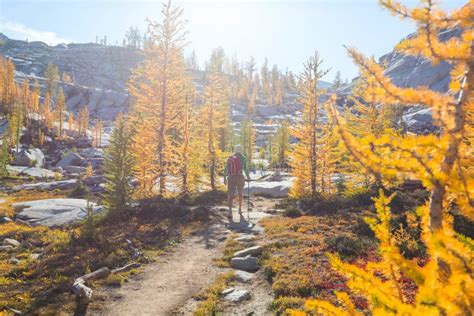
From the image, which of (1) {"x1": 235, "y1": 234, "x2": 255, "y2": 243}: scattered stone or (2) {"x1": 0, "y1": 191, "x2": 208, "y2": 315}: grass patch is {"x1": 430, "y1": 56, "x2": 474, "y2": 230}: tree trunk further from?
(1) {"x1": 235, "y1": 234, "x2": 255, "y2": 243}: scattered stone

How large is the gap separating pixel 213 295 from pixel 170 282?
1624mm

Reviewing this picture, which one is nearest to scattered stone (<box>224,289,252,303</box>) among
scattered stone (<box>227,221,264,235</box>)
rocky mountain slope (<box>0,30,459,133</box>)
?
scattered stone (<box>227,221,264,235</box>)

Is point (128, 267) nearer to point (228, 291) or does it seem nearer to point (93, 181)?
point (228, 291)

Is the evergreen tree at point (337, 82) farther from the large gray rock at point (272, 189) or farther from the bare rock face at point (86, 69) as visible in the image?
the large gray rock at point (272, 189)

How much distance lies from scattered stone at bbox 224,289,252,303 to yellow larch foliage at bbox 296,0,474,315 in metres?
5.02

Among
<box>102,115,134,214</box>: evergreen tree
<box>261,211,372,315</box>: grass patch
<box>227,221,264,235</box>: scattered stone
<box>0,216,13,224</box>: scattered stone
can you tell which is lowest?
<box>0,216,13,224</box>: scattered stone

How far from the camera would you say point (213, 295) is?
294 inches

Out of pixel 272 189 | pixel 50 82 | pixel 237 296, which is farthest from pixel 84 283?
pixel 50 82

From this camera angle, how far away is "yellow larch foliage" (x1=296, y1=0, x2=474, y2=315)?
187 cm

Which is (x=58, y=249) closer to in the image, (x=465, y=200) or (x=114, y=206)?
(x=114, y=206)

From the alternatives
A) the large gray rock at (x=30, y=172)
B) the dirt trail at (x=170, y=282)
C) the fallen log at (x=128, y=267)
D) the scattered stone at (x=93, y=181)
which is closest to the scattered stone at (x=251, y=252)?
the dirt trail at (x=170, y=282)

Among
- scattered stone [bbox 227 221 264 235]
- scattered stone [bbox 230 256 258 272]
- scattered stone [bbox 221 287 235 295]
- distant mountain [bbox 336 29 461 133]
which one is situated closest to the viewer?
scattered stone [bbox 221 287 235 295]

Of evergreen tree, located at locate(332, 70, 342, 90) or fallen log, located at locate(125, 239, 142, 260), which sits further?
evergreen tree, located at locate(332, 70, 342, 90)

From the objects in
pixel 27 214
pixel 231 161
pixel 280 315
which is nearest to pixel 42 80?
pixel 27 214
